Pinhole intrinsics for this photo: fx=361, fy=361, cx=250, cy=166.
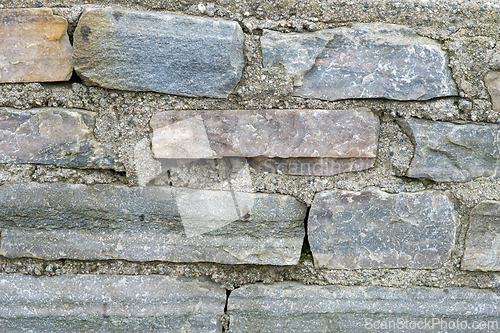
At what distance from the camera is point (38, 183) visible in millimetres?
902

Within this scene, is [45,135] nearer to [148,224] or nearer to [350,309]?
[148,224]

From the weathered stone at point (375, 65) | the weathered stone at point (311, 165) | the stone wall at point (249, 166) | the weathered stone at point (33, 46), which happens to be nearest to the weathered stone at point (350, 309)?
the stone wall at point (249, 166)

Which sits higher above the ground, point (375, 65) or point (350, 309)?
point (375, 65)

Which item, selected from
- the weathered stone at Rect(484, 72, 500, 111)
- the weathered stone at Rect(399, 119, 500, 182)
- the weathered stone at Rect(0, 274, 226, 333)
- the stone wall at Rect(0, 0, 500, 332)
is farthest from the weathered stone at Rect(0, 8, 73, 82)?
the weathered stone at Rect(484, 72, 500, 111)

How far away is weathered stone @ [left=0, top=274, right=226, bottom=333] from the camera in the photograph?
0.93m

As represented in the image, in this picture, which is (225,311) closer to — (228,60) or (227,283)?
(227,283)

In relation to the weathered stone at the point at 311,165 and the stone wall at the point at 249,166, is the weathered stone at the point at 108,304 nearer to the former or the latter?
the stone wall at the point at 249,166

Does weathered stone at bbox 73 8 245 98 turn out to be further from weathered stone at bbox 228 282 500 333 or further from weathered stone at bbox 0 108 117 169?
weathered stone at bbox 228 282 500 333

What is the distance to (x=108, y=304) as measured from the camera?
94 cm

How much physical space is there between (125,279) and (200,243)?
0.72 feet

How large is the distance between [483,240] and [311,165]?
0.50 metres

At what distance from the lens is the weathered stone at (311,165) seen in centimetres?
92

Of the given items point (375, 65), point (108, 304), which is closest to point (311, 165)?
point (375, 65)

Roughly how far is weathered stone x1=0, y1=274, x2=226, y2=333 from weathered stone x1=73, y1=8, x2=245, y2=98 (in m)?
0.51
